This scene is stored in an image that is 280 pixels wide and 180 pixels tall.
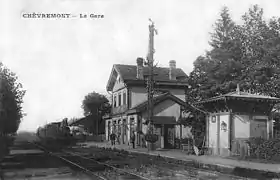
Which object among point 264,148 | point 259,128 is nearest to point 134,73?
point 259,128

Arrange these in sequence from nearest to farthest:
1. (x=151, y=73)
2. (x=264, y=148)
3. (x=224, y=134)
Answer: (x=264, y=148), (x=224, y=134), (x=151, y=73)

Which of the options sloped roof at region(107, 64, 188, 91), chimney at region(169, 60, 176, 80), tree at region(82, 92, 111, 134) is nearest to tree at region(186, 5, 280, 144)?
sloped roof at region(107, 64, 188, 91)

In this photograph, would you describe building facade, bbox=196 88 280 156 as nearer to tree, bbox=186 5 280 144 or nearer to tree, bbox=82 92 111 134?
tree, bbox=186 5 280 144

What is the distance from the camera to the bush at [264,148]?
17.8 m

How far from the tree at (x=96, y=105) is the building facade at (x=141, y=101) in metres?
10.7

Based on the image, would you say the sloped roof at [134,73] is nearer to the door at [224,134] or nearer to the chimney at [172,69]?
the chimney at [172,69]

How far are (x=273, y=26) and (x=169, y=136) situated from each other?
12.5 meters

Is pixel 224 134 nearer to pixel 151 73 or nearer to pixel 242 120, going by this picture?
pixel 242 120

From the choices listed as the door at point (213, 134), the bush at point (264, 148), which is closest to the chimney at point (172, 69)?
the door at point (213, 134)

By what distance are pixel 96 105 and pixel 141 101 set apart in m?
19.1

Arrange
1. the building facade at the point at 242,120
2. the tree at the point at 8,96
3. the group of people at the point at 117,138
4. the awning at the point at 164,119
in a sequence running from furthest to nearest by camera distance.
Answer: the awning at the point at 164,119 → the group of people at the point at 117,138 → the tree at the point at 8,96 → the building facade at the point at 242,120

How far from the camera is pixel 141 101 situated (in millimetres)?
39094

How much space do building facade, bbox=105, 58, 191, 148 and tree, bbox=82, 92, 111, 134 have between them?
1069cm

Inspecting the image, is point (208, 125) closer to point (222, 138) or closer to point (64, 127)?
point (222, 138)
